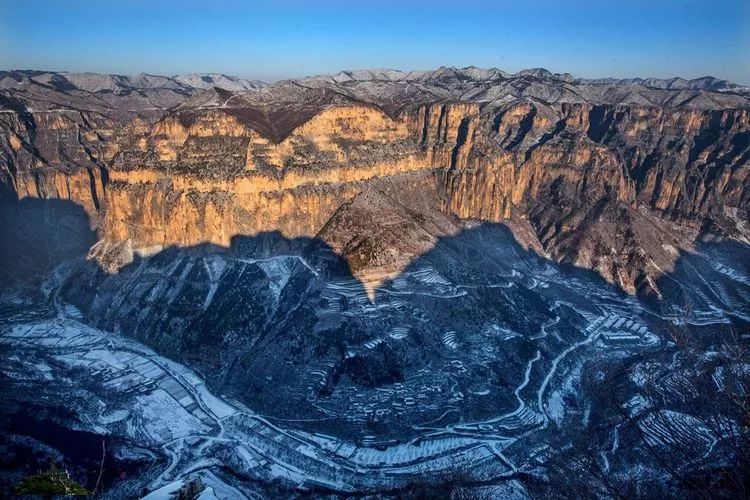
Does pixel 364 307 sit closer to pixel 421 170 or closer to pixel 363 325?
pixel 363 325

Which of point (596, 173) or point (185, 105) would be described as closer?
point (185, 105)

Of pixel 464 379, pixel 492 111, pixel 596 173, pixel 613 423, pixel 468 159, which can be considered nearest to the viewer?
pixel 613 423

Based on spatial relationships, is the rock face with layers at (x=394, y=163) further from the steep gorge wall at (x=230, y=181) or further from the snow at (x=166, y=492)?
the snow at (x=166, y=492)

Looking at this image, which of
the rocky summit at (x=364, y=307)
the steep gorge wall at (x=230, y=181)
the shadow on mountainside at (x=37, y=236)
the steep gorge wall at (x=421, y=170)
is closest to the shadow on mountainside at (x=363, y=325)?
the rocky summit at (x=364, y=307)

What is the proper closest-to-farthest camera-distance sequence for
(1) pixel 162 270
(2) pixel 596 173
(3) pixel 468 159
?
(1) pixel 162 270 → (3) pixel 468 159 → (2) pixel 596 173

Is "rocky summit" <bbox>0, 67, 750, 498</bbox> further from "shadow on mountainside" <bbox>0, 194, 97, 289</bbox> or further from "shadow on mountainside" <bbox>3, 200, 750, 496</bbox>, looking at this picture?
"shadow on mountainside" <bbox>0, 194, 97, 289</bbox>

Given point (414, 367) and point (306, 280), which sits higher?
point (306, 280)

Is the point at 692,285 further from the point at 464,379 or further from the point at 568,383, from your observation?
the point at 464,379

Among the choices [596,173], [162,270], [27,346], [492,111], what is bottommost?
[27,346]

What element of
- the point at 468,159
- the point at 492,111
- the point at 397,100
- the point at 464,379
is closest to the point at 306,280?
the point at 464,379
